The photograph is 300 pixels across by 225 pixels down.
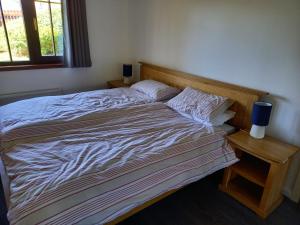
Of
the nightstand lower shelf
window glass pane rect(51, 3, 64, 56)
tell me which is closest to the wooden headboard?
the nightstand lower shelf

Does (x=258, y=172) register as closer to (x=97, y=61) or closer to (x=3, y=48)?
(x=97, y=61)

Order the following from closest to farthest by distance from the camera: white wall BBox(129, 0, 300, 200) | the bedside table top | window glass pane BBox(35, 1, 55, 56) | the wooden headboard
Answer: the bedside table top → white wall BBox(129, 0, 300, 200) → the wooden headboard → window glass pane BBox(35, 1, 55, 56)

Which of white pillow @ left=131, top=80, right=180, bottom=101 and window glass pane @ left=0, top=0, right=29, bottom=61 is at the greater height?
window glass pane @ left=0, top=0, right=29, bottom=61

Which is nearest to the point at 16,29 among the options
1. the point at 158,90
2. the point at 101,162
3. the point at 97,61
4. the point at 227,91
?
the point at 97,61

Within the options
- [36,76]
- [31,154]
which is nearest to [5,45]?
Result: [36,76]

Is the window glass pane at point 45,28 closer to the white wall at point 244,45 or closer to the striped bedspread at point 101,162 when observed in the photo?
the white wall at point 244,45

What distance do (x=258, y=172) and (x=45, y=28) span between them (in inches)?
123

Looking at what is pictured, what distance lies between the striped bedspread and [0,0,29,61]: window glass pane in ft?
5.47

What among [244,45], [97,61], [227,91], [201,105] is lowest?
[201,105]

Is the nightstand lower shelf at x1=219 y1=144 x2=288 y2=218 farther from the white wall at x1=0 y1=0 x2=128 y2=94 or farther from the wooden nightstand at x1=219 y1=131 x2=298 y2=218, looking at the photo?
the white wall at x1=0 y1=0 x2=128 y2=94

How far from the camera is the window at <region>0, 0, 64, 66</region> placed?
279 cm

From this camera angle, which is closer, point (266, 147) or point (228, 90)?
point (266, 147)

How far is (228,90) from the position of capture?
2.24 m

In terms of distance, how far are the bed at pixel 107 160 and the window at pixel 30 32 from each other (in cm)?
159
